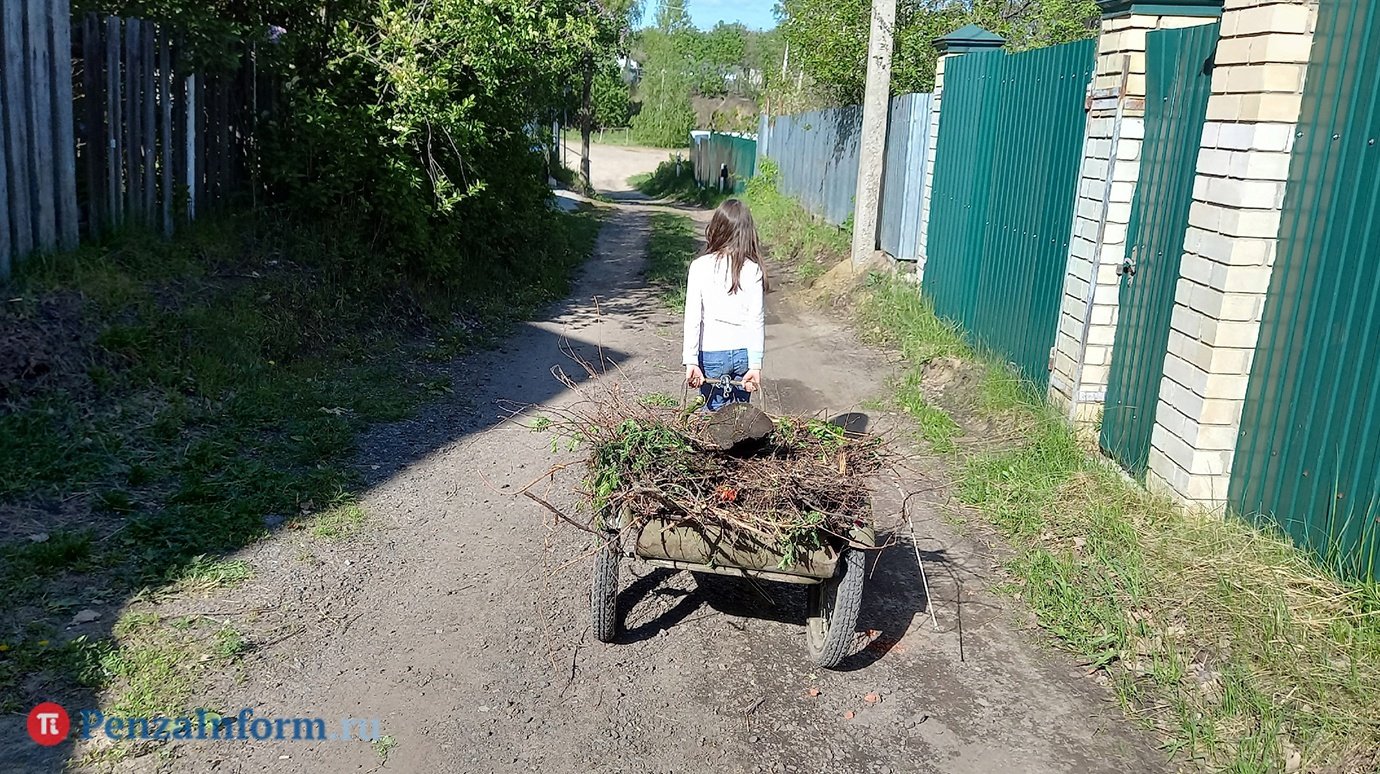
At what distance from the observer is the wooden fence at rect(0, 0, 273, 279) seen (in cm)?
636

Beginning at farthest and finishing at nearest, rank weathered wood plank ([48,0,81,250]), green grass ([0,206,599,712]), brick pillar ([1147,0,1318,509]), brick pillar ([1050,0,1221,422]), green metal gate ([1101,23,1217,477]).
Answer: weathered wood plank ([48,0,81,250]) < brick pillar ([1050,0,1221,422]) < green metal gate ([1101,23,1217,477]) < brick pillar ([1147,0,1318,509]) < green grass ([0,206,599,712])

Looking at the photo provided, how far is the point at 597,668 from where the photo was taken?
13.1 ft

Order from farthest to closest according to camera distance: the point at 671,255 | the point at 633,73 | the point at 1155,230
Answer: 1. the point at 633,73
2. the point at 671,255
3. the point at 1155,230

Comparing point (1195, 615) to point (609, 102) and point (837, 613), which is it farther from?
point (609, 102)

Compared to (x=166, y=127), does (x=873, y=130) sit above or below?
above

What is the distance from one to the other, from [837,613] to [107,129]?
6.32 metres

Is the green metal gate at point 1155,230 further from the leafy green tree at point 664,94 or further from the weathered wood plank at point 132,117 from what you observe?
the leafy green tree at point 664,94

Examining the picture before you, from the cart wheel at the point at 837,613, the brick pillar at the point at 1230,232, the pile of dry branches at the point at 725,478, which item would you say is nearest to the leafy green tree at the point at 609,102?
the brick pillar at the point at 1230,232

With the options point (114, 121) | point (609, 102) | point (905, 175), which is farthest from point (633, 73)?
point (114, 121)

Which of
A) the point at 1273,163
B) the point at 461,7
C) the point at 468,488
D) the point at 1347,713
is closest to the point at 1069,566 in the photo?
the point at 1347,713

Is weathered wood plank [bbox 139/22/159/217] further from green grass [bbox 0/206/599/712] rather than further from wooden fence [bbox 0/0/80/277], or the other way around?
wooden fence [bbox 0/0/80/277]

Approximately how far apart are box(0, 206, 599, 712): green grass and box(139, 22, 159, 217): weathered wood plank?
1.16 ft

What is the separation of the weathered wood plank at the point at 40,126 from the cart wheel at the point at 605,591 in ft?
16.2

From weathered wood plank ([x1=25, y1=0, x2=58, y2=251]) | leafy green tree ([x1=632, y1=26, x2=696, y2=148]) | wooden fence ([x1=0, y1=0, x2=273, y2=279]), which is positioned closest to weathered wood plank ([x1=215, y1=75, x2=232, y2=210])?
wooden fence ([x1=0, y1=0, x2=273, y2=279])
